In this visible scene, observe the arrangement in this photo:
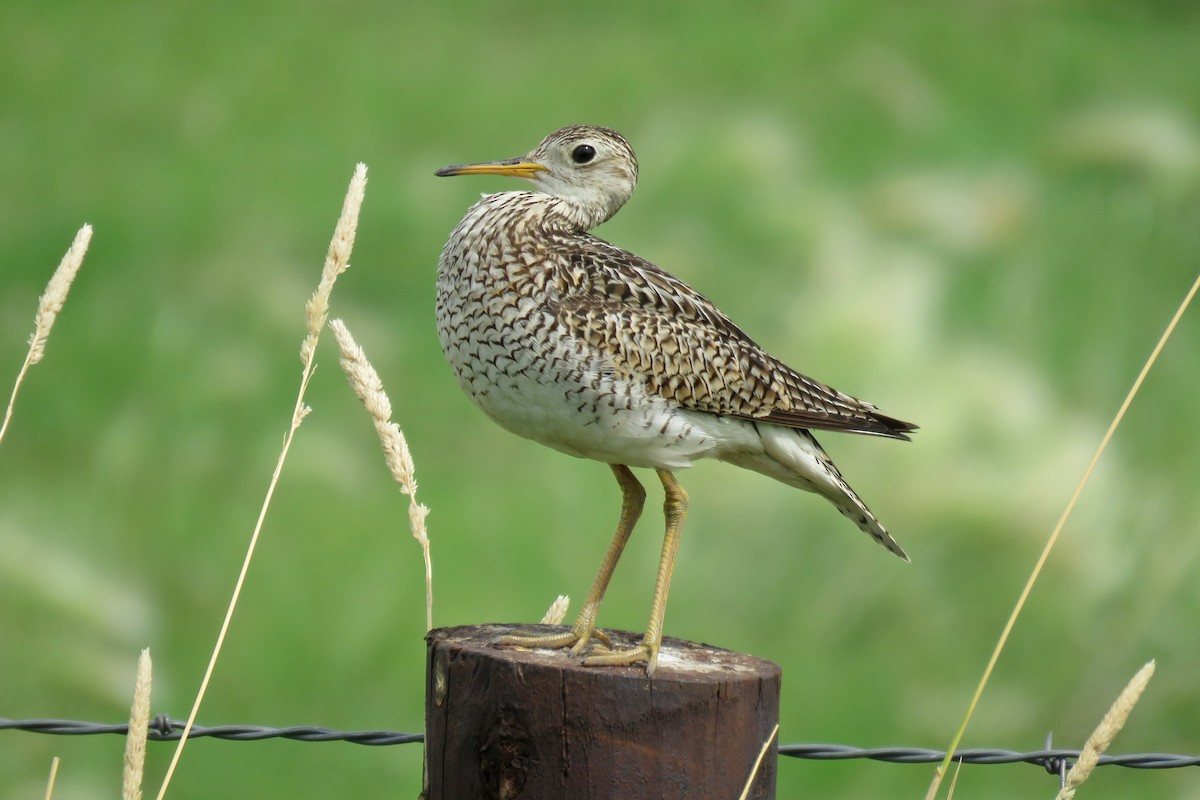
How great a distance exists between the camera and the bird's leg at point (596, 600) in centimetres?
404

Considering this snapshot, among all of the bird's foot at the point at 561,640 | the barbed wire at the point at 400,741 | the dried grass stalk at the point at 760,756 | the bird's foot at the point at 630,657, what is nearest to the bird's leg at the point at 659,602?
the bird's foot at the point at 630,657

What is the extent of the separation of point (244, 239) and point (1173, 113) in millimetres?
6204

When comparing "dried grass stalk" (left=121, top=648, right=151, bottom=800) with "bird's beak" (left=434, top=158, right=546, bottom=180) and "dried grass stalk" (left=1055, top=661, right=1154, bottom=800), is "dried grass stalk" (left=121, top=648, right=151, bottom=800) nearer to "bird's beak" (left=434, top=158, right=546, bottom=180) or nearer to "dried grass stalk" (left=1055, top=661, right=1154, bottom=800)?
"dried grass stalk" (left=1055, top=661, right=1154, bottom=800)

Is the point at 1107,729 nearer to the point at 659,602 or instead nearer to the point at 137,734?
the point at 659,602

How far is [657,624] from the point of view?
3977 millimetres

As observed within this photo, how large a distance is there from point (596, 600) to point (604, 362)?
79 cm

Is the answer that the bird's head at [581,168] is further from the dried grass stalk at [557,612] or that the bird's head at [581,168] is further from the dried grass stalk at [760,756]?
the dried grass stalk at [760,756]

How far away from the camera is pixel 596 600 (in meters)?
4.36

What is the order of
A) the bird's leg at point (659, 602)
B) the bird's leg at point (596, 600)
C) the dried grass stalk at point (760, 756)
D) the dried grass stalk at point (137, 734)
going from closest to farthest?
the dried grass stalk at point (137, 734) < the dried grass stalk at point (760, 756) < the bird's leg at point (659, 602) < the bird's leg at point (596, 600)

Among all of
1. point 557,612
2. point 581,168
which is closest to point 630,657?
point 557,612

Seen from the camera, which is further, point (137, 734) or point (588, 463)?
point (588, 463)

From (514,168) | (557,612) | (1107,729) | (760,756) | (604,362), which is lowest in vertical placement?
(760,756)

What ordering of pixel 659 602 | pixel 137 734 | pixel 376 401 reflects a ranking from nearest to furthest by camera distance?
pixel 137 734, pixel 376 401, pixel 659 602

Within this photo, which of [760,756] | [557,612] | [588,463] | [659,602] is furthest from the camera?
[588,463]
